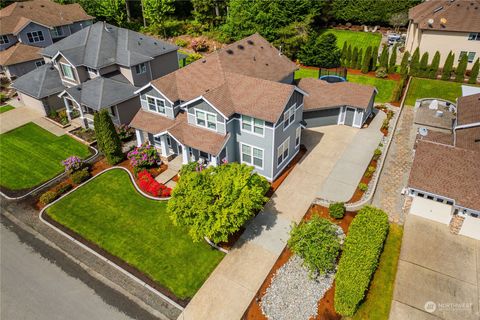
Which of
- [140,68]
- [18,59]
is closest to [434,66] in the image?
[140,68]

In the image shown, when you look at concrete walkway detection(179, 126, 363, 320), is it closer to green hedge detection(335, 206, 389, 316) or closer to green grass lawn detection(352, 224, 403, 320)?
green hedge detection(335, 206, 389, 316)

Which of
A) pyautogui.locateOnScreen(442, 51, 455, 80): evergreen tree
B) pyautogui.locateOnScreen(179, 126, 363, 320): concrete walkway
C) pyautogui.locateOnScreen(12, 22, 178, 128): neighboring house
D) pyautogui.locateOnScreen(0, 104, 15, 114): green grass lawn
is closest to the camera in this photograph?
pyautogui.locateOnScreen(179, 126, 363, 320): concrete walkway

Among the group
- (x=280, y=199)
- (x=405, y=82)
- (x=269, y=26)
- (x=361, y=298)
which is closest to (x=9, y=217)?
(x=280, y=199)

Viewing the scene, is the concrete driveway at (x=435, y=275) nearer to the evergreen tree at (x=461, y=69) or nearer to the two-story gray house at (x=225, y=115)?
the two-story gray house at (x=225, y=115)

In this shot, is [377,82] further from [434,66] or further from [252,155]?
[252,155]

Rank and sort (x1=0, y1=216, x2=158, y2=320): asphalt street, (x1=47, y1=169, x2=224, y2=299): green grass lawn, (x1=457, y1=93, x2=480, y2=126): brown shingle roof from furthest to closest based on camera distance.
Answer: (x1=457, y1=93, x2=480, y2=126): brown shingle roof → (x1=47, y1=169, x2=224, y2=299): green grass lawn → (x1=0, y1=216, x2=158, y2=320): asphalt street

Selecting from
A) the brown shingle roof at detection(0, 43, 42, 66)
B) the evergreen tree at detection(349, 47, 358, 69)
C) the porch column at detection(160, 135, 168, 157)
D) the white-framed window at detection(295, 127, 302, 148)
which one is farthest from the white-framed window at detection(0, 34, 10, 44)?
the evergreen tree at detection(349, 47, 358, 69)
